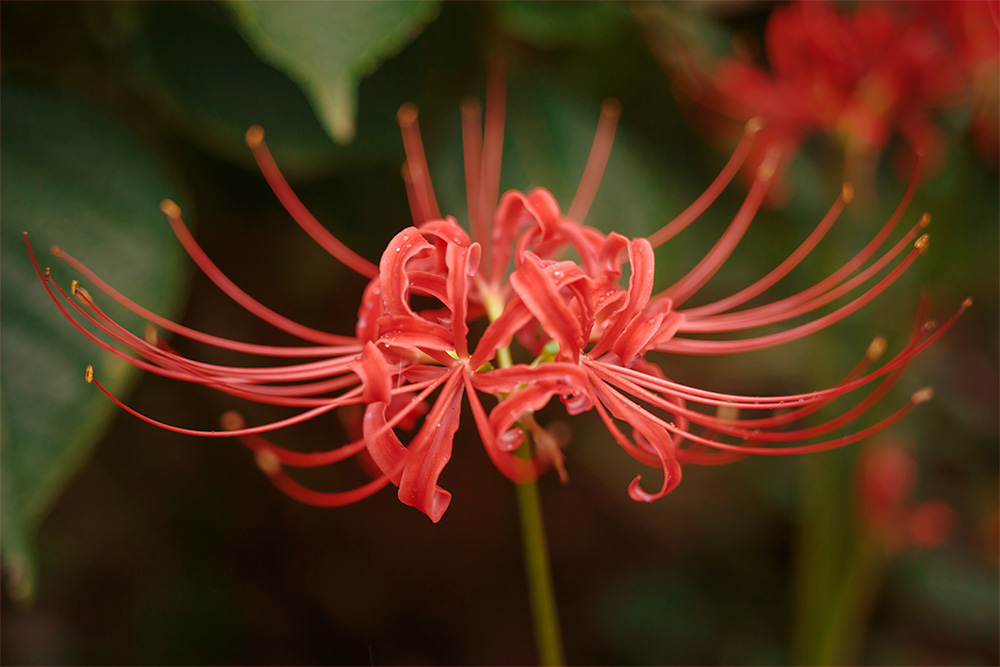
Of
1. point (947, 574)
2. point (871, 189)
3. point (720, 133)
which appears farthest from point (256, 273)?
point (947, 574)

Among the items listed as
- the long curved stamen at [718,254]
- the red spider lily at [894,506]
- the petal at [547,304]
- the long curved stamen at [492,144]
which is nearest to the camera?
the petal at [547,304]

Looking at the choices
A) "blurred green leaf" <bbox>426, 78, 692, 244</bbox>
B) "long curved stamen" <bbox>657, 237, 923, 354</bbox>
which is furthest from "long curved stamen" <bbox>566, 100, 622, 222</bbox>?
"long curved stamen" <bbox>657, 237, 923, 354</bbox>

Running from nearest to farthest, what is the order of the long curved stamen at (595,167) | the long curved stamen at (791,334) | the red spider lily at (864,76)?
1. the long curved stamen at (791,334)
2. the long curved stamen at (595,167)
3. the red spider lily at (864,76)

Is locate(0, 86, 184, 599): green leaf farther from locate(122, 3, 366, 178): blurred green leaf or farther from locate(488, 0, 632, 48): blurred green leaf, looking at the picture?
locate(488, 0, 632, 48): blurred green leaf

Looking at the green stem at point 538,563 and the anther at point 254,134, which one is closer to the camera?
the green stem at point 538,563

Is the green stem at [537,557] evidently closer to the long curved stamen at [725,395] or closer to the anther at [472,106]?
the long curved stamen at [725,395]

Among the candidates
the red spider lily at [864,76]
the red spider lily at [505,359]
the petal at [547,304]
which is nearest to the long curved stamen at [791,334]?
the red spider lily at [505,359]

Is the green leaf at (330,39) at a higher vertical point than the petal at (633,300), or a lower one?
higher

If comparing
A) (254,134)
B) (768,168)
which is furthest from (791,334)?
(254,134)
